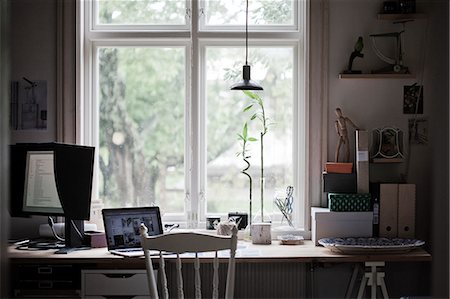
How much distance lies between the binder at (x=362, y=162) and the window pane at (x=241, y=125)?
42 centimetres

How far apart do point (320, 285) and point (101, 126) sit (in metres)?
1.53

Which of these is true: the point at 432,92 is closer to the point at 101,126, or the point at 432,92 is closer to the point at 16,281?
the point at 101,126

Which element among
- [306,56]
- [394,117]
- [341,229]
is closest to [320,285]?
[341,229]

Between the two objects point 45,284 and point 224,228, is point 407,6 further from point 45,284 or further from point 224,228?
point 45,284

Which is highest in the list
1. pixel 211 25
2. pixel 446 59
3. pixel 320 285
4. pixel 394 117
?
pixel 211 25

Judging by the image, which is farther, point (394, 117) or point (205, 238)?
point (394, 117)

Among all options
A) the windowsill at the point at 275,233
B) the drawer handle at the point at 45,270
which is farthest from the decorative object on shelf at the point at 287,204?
the drawer handle at the point at 45,270

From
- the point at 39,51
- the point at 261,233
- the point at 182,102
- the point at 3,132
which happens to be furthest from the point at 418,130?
the point at 3,132

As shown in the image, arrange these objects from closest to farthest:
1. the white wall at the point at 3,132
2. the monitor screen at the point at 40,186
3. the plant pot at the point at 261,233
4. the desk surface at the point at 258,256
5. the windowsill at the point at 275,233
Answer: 1. the white wall at the point at 3,132
2. the desk surface at the point at 258,256
3. the monitor screen at the point at 40,186
4. the plant pot at the point at 261,233
5. the windowsill at the point at 275,233

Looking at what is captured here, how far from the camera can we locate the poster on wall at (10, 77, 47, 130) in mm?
3582

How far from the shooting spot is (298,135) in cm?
364

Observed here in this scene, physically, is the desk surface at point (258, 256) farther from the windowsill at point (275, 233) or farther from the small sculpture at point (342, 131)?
the small sculpture at point (342, 131)

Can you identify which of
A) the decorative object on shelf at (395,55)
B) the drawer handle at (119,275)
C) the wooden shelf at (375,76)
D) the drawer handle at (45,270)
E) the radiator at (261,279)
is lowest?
the radiator at (261,279)

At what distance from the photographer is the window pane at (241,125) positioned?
144 inches
